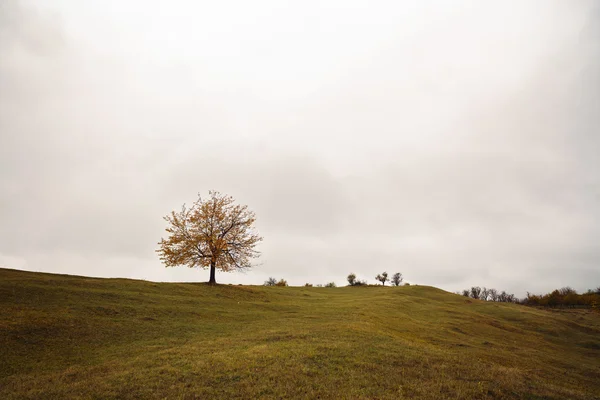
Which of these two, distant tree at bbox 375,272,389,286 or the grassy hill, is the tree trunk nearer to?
the grassy hill

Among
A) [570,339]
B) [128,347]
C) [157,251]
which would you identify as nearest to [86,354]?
[128,347]

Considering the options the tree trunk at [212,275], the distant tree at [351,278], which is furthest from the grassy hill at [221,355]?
the distant tree at [351,278]

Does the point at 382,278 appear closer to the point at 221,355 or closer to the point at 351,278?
the point at 351,278

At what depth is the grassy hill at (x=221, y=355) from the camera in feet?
41.5

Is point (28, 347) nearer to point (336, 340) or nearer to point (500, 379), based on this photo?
point (336, 340)

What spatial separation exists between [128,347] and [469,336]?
33.7m

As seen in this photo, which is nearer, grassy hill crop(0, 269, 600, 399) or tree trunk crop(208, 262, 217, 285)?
grassy hill crop(0, 269, 600, 399)

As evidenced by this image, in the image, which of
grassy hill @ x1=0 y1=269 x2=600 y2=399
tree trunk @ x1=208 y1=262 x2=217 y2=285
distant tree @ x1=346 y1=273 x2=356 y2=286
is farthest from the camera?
distant tree @ x1=346 y1=273 x2=356 y2=286

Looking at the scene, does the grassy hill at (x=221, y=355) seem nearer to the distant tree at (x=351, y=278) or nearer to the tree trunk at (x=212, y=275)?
the tree trunk at (x=212, y=275)

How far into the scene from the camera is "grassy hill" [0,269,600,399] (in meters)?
12.6

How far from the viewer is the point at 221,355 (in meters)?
16.8

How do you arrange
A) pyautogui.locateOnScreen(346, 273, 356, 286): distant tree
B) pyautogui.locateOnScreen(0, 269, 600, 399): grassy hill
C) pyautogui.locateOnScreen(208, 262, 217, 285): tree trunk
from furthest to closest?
pyautogui.locateOnScreen(346, 273, 356, 286): distant tree < pyautogui.locateOnScreen(208, 262, 217, 285): tree trunk < pyautogui.locateOnScreen(0, 269, 600, 399): grassy hill

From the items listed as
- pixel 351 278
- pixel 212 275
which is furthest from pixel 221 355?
pixel 351 278

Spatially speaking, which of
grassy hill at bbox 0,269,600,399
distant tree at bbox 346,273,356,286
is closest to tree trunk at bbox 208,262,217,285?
grassy hill at bbox 0,269,600,399
